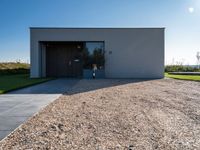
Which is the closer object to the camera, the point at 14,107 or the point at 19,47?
the point at 14,107

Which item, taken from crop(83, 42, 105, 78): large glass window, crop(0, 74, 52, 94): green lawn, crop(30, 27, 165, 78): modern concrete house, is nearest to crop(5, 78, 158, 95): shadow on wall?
crop(0, 74, 52, 94): green lawn

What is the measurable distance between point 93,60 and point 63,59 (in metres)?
3.35

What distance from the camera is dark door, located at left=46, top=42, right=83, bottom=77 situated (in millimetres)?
17609

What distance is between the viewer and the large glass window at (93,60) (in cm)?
1545

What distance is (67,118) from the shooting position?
4180mm

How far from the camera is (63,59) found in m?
17.7

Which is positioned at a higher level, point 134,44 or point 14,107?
point 134,44

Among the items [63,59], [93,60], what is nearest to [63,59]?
[63,59]

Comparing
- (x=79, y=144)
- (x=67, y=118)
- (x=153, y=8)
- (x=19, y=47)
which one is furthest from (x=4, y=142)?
(x=19, y=47)

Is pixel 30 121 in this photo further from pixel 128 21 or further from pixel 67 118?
pixel 128 21

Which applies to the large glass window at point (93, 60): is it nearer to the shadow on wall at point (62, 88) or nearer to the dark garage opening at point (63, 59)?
the dark garage opening at point (63, 59)

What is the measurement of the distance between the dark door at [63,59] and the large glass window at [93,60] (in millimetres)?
2070

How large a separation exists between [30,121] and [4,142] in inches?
41.0

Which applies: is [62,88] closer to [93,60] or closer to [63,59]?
[93,60]
